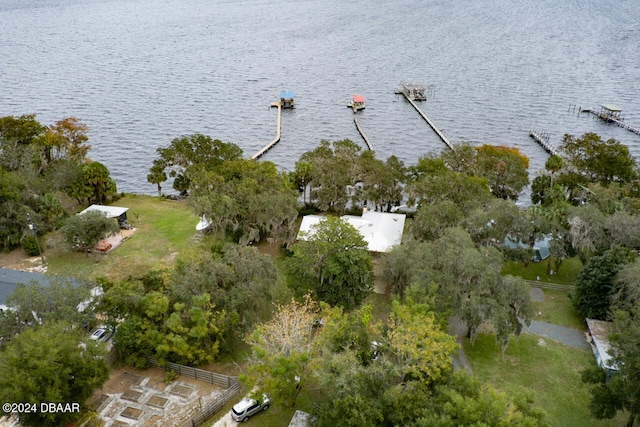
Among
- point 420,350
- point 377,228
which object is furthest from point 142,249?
point 420,350

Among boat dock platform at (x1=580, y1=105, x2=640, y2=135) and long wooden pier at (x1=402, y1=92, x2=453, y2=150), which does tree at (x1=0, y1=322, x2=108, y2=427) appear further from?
boat dock platform at (x1=580, y1=105, x2=640, y2=135)

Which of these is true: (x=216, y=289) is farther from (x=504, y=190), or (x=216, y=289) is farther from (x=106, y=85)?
(x=106, y=85)

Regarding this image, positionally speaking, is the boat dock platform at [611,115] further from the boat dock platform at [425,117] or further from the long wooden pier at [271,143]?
the long wooden pier at [271,143]

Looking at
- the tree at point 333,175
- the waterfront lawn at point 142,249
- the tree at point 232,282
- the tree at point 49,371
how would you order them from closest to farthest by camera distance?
1. the tree at point 49,371
2. the tree at point 232,282
3. the waterfront lawn at point 142,249
4. the tree at point 333,175

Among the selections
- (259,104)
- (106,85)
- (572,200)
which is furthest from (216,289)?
(106,85)

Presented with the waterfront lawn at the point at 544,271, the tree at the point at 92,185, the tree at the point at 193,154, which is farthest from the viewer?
the tree at the point at 193,154

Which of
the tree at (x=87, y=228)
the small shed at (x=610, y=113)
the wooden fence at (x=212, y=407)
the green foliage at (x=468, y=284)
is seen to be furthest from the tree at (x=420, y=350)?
the small shed at (x=610, y=113)
